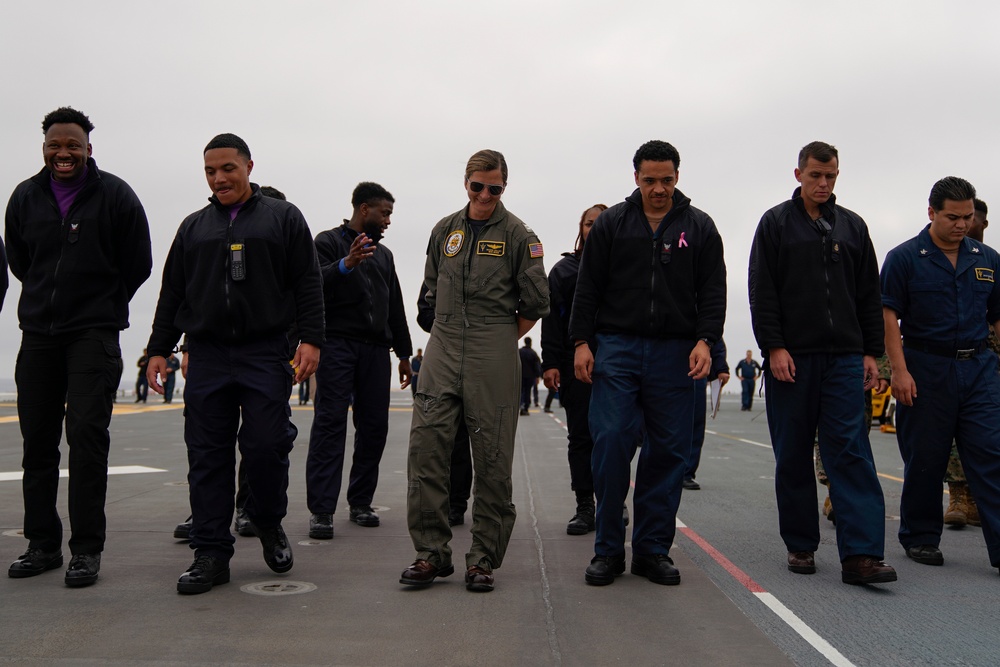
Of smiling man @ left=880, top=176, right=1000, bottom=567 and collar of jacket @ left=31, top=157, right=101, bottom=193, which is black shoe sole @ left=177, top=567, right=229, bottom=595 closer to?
collar of jacket @ left=31, top=157, right=101, bottom=193

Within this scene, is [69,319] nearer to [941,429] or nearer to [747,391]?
[941,429]

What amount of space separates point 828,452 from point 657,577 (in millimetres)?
1101

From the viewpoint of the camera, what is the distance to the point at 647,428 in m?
4.56

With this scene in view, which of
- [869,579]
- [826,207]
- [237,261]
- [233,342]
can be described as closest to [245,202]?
[237,261]

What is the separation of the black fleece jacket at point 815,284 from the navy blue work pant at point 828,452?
0.13 meters

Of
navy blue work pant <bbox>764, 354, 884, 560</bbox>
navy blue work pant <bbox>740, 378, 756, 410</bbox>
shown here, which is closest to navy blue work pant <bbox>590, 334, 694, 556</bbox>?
navy blue work pant <bbox>764, 354, 884, 560</bbox>

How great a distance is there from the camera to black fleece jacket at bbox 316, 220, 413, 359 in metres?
5.86

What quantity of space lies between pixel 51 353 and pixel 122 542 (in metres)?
1.33

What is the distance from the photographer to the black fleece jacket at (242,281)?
4.22 m

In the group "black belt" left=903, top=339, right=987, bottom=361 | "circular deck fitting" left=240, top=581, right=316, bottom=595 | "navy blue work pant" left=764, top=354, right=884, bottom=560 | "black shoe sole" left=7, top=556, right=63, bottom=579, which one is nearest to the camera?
"circular deck fitting" left=240, top=581, right=316, bottom=595

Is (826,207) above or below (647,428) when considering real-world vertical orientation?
above

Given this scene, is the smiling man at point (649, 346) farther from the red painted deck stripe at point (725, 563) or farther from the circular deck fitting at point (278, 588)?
the circular deck fitting at point (278, 588)

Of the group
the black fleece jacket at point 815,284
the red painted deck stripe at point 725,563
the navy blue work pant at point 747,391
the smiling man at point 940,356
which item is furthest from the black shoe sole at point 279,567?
the navy blue work pant at point 747,391

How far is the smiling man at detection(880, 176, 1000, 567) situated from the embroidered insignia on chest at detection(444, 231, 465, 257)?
2.44 metres
